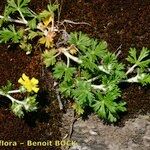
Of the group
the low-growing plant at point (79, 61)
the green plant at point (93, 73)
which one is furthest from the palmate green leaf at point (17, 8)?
the green plant at point (93, 73)

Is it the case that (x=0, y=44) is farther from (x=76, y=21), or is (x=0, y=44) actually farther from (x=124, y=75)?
(x=124, y=75)

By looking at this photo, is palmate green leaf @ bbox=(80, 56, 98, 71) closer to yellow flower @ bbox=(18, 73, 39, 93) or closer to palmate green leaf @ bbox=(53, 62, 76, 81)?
palmate green leaf @ bbox=(53, 62, 76, 81)

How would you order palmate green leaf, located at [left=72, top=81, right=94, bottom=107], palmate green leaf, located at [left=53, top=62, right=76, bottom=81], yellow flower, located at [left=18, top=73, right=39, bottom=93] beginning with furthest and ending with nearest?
palmate green leaf, located at [left=53, top=62, right=76, bottom=81] < palmate green leaf, located at [left=72, top=81, right=94, bottom=107] < yellow flower, located at [left=18, top=73, right=39, bottom=93]

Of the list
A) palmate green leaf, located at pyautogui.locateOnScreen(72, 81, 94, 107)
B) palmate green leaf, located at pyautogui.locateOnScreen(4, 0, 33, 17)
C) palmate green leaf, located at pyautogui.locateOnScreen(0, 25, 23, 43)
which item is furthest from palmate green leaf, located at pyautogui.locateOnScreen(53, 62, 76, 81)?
palmate green leaf, located at pyautogui.locateOnScreen(4, 0, 33, 17)

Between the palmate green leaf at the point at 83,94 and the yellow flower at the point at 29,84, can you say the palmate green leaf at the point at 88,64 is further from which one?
the yellow flower at the point at 29,84

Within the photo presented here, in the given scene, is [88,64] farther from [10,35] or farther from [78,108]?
[10,35]

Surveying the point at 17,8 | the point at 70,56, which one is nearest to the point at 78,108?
the point at 70,56

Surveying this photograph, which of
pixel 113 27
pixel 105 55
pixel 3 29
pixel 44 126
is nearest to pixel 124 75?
pixel 105 55
